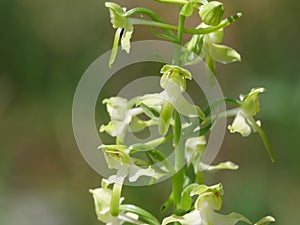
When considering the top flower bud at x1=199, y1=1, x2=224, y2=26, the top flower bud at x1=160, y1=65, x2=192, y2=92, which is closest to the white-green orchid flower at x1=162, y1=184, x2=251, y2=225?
the top flower bud at x1=160, y1=65, x2=192, y2=92

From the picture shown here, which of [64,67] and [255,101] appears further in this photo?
[64,67]

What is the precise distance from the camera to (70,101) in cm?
336

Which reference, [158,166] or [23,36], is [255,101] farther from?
[23,36]

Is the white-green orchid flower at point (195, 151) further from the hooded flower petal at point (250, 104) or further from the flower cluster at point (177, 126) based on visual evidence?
the hooded flower petal at point (250, 104)

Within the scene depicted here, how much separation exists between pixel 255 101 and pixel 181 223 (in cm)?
31

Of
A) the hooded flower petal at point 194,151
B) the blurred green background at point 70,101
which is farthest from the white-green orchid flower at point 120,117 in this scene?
the blurred green background at point 70,101

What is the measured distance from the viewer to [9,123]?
11.5ft

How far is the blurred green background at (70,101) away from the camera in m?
2.79

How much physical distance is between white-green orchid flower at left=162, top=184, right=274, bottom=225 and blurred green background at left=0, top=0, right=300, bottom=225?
4.49 ft

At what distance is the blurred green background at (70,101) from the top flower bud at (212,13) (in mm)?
1485

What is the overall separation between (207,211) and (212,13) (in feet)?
1.28

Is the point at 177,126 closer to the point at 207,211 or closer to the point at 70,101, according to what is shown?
the point at 207,211

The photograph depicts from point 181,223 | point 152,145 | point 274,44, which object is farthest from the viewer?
point 274,44

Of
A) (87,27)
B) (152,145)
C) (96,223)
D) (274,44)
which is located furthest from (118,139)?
(87,27)
